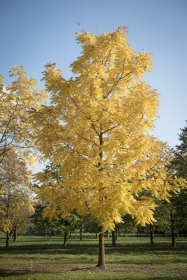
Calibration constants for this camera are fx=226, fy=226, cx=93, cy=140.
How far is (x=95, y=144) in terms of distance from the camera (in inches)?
413

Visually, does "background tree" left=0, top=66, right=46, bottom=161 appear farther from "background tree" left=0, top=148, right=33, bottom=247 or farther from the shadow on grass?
the shadow on grass

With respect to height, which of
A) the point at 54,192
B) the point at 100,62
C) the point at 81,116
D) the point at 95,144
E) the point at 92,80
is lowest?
the point at 54,192

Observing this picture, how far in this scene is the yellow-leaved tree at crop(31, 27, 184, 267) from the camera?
857cm

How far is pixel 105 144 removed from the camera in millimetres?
9375

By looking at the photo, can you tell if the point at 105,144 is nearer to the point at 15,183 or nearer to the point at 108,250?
the point at 15,183

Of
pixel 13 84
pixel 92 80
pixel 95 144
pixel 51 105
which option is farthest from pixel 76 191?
pixel 13 84

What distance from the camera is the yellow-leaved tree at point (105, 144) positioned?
8.57m

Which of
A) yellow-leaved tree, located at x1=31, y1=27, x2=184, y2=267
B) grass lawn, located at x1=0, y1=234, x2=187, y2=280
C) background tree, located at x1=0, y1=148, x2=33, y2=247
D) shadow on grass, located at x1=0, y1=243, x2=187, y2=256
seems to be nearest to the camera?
yellow-leaved tree, located at x1=31, y1=27, x2=184, y2=267

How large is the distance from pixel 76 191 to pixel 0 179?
6.72m

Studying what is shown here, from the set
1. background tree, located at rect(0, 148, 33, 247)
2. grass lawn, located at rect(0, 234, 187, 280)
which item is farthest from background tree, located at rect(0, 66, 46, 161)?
grass lawn, located at rect(0, 234, 187, 280)

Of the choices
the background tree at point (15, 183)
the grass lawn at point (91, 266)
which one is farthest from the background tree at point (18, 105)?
the grass lawn at point (91, 266)

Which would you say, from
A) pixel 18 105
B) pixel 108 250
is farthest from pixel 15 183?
pixel 108 250

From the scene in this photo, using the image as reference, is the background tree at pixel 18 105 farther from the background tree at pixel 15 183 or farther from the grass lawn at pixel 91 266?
the grass lawn at pixel 91 266

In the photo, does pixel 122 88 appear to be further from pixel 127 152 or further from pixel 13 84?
pixel 13 84
